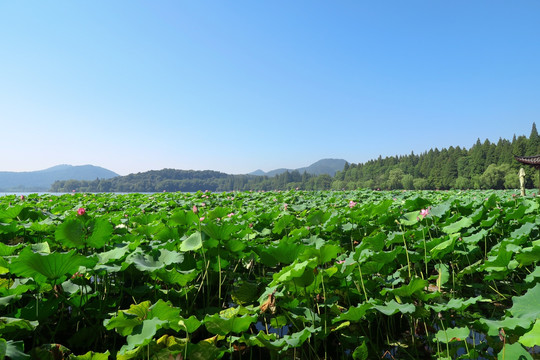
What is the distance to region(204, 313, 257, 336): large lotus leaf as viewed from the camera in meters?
1.24

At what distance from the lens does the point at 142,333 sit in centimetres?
117

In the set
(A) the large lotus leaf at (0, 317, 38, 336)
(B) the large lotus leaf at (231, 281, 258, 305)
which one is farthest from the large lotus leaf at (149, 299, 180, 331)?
(B) the large lotus leaf at (231, 281, 258, 305)

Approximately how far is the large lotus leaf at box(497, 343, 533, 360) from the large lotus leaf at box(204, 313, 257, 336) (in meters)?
0.99

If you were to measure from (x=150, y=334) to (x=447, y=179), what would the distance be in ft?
224

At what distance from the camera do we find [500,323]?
4.25ft

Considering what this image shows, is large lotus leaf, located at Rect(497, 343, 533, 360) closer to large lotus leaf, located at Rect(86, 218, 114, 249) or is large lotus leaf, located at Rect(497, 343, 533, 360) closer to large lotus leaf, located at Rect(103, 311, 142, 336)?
large lotus leaf, located at Rect(103, 311, 142, 336)

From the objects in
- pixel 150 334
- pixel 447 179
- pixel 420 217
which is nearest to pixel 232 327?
pixel 150 334

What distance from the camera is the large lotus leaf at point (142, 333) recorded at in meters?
1.10

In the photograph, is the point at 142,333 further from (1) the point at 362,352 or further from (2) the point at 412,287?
(2) the point at 412,287

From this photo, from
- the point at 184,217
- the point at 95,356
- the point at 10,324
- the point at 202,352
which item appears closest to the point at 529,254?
the point at 202,352

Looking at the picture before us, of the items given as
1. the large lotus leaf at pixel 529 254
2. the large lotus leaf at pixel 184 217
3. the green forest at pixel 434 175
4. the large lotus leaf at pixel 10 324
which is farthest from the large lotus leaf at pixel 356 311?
the green forest at pixel 434 175

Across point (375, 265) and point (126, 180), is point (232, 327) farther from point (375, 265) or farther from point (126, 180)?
point (126, 180)

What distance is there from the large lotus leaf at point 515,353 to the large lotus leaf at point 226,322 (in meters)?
0.99

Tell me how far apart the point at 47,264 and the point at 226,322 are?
87 cm
